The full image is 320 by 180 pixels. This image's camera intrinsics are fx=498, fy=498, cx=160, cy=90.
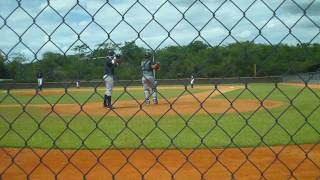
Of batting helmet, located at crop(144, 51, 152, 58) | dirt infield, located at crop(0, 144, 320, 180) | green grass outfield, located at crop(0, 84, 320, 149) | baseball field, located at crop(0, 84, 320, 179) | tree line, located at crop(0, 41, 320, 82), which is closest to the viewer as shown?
tree line, located at crop(0, 41, 320, 82)

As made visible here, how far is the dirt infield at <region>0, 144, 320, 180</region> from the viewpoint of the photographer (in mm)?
5879

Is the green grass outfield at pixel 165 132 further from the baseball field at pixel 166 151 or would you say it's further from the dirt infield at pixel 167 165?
the dirt infield at pixel 167 165

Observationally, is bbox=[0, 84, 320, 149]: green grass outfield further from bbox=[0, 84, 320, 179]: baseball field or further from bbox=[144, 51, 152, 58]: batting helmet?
bbox=[144, 51, 152, 58]: batting helmet

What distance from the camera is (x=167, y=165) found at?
6461 mm

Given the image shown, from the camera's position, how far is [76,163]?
6.72 meters

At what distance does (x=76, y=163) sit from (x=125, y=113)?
7.47m

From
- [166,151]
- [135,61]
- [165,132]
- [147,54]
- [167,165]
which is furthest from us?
[165,132]

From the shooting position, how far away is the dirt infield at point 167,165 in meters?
5.88

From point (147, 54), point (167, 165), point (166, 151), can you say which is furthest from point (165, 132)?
point (147, 54)

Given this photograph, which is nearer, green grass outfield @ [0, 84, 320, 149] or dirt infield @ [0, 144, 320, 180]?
dirt infield @ [0, 144, 320, 180]

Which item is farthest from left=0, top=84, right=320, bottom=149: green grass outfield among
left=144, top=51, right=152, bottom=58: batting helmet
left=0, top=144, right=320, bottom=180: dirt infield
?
left=144, top=51, right=152, bottom=58: batting helmet

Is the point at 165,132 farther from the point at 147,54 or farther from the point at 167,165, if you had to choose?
the point at 147,54

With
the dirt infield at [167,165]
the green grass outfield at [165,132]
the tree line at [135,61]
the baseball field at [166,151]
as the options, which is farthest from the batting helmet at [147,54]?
the green grass outfield at [165,132]

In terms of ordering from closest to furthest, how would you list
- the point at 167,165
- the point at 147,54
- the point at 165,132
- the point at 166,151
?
1. the point at 147,54
2. the point at 167,165
3. the point at 166,151
4. the point at 165,132
